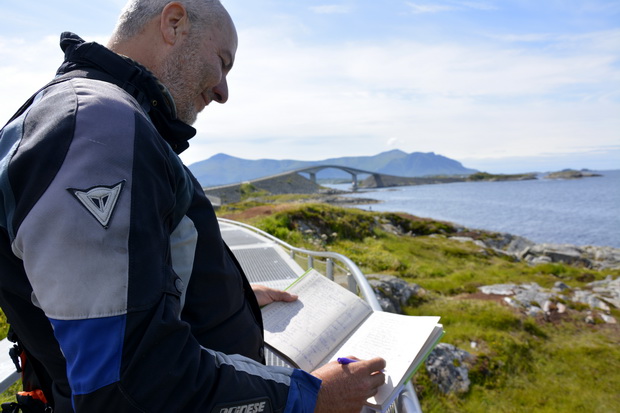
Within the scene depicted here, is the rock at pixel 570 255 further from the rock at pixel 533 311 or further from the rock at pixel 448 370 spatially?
the rock at pixel 448 370

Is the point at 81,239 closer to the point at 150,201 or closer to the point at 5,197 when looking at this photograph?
the point at 150,201

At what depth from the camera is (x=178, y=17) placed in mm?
1748

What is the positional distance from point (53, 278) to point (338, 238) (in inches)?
818

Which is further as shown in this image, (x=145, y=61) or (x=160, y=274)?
(x=145, y=61)

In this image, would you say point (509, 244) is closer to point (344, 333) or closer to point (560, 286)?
point (560, 286)

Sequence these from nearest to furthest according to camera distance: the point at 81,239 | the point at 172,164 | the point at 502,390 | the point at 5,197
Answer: the point at 81,239, the point at 5,197, the point at 172,164, the point at 502,390

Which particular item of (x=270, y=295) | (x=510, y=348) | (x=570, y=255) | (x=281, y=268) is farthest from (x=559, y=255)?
(x=270, y=295)

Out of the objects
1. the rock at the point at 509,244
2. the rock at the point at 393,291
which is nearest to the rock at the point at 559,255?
the rock at the point at 509,244

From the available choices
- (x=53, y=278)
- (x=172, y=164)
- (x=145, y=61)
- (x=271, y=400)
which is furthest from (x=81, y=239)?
(x=145, y=61)

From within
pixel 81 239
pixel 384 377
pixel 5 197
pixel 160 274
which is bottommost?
pixel 384 377

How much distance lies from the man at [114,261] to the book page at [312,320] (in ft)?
1.62

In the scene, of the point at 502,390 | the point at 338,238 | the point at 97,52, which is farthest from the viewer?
the point at 338,238

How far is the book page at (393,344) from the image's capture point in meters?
1.74

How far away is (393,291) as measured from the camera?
10891 mm
